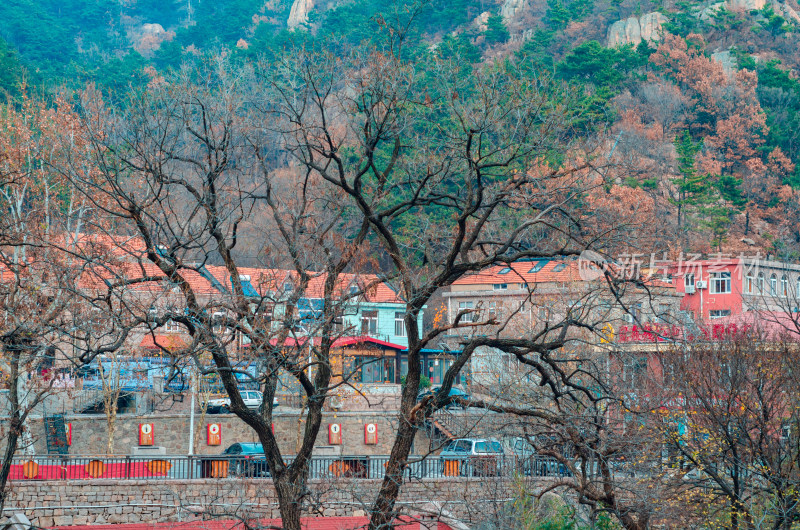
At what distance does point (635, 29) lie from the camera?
83750mm

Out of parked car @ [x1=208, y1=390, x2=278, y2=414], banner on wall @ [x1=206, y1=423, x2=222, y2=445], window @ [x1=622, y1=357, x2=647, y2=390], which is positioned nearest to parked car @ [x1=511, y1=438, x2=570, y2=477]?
window @ [x1=622, y1=357, x2=647, y2=390]

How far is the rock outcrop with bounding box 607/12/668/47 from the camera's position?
3238 inches

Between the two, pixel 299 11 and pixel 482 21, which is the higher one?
pixel 299 11

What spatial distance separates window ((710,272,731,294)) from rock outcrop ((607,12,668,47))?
157 ft

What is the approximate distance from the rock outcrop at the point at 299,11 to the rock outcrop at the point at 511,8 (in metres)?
28.6

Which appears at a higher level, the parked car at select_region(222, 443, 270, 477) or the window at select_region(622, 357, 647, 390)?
the window at select_region(622, 357, 647, 390)

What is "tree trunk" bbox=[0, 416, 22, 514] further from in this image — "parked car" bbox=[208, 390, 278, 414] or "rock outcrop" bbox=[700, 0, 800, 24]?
"rock outcrop" bbox=[700, 0, 800, 24]

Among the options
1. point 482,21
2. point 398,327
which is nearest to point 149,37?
point 482,21

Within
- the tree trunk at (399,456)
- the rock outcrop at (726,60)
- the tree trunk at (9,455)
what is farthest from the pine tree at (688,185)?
the tree trunk at (9,455)

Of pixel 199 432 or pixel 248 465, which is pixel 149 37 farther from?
pixel 248 465

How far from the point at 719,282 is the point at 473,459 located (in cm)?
2574

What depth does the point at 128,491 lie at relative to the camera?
2058cm

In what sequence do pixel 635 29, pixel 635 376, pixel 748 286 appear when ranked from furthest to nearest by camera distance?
pixel 635 29, pixel 748 286, pixel 635 376

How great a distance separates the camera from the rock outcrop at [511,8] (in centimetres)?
9744
